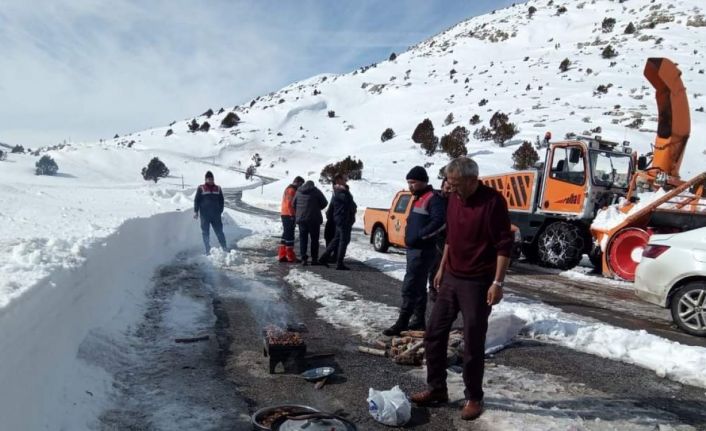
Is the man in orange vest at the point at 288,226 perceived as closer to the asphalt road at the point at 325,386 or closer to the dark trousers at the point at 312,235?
the dark trousers at the point at 312,235

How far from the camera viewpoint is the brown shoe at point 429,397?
14.1 ft

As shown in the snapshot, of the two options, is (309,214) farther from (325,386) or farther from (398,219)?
(325,386)

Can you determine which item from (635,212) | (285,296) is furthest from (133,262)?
(635,212)

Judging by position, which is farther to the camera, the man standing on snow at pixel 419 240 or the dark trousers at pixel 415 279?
the dark trousers at pixel 415 279

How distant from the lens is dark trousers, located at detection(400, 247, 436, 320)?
6153 millimetres

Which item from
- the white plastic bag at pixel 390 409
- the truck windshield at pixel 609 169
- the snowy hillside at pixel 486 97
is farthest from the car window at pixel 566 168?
the snowy hillside at pixel 486 97

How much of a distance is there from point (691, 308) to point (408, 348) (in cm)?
393

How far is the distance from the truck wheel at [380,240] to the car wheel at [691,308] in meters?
8.00

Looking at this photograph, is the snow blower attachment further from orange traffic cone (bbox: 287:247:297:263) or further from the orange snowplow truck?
orange traffic cone (bbox: 287:247:297:263)

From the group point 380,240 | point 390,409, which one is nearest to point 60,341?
point 390,409

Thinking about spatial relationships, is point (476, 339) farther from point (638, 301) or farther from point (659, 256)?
point (638, 301)

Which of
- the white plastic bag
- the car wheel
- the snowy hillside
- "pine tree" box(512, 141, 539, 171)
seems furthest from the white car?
"pine tree" box(512, 141, 539, 171)

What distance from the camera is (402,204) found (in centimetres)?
1385

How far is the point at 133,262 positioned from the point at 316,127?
229 feet
